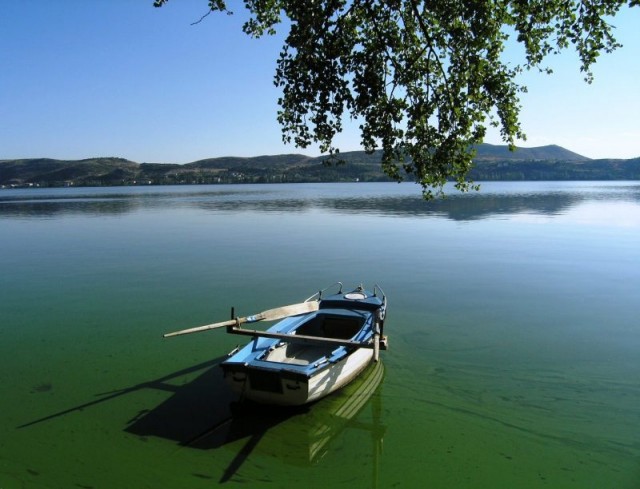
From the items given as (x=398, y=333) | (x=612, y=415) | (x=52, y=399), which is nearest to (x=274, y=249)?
(x=398, y=333)

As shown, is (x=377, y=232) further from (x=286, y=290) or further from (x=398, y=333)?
(x=398, y=333)

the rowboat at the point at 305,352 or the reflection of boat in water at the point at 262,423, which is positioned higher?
the rowboat at the point at 305,352

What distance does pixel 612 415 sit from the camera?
11281mm

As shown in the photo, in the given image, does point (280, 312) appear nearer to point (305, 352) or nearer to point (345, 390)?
point (305, 352)

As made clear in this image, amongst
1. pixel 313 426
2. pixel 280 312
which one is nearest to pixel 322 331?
pixel 280 312

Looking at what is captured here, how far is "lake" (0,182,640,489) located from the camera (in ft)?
30.4

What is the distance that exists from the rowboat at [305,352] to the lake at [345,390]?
2.18ft

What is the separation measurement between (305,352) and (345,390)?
1.93 meters

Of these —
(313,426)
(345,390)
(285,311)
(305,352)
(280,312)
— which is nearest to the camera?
(313,426)

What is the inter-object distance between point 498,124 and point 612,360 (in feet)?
28.0

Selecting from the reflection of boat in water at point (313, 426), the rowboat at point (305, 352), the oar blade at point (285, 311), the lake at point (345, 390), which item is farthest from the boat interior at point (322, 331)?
the reflection of boat in water at point (313, 426)

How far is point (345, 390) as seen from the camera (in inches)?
492

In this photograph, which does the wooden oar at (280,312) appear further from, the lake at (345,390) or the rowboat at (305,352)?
the lake at (345,390)

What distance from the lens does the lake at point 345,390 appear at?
927 centimetres
